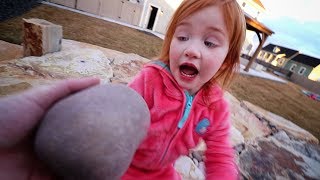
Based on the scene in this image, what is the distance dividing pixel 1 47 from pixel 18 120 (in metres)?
4.01

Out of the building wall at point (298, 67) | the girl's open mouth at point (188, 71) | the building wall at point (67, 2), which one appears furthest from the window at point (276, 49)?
the girl's open mouth at point (188, 71)

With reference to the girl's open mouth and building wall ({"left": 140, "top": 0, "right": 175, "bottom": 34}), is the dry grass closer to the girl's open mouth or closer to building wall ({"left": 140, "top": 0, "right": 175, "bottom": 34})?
the girl's open mouth

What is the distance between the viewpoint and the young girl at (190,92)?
53.9 inches

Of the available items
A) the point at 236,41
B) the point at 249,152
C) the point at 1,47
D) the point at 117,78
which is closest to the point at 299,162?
the point at 249,152

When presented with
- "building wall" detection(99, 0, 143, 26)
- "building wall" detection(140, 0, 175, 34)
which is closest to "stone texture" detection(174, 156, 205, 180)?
"building wall" detection(140, 0, 175, 34)

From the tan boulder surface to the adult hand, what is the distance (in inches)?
71.8

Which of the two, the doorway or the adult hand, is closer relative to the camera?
the adult hand

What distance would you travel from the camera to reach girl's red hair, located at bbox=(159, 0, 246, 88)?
54.9 inches

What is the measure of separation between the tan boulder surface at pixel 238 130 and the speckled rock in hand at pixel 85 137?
182cm

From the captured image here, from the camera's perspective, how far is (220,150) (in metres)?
1.51

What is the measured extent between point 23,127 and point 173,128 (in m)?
0.99

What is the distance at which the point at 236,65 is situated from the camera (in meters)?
1.79

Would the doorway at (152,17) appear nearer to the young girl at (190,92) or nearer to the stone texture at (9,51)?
the stone texture at (9,51)

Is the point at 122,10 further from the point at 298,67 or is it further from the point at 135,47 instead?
the point at 298,67
